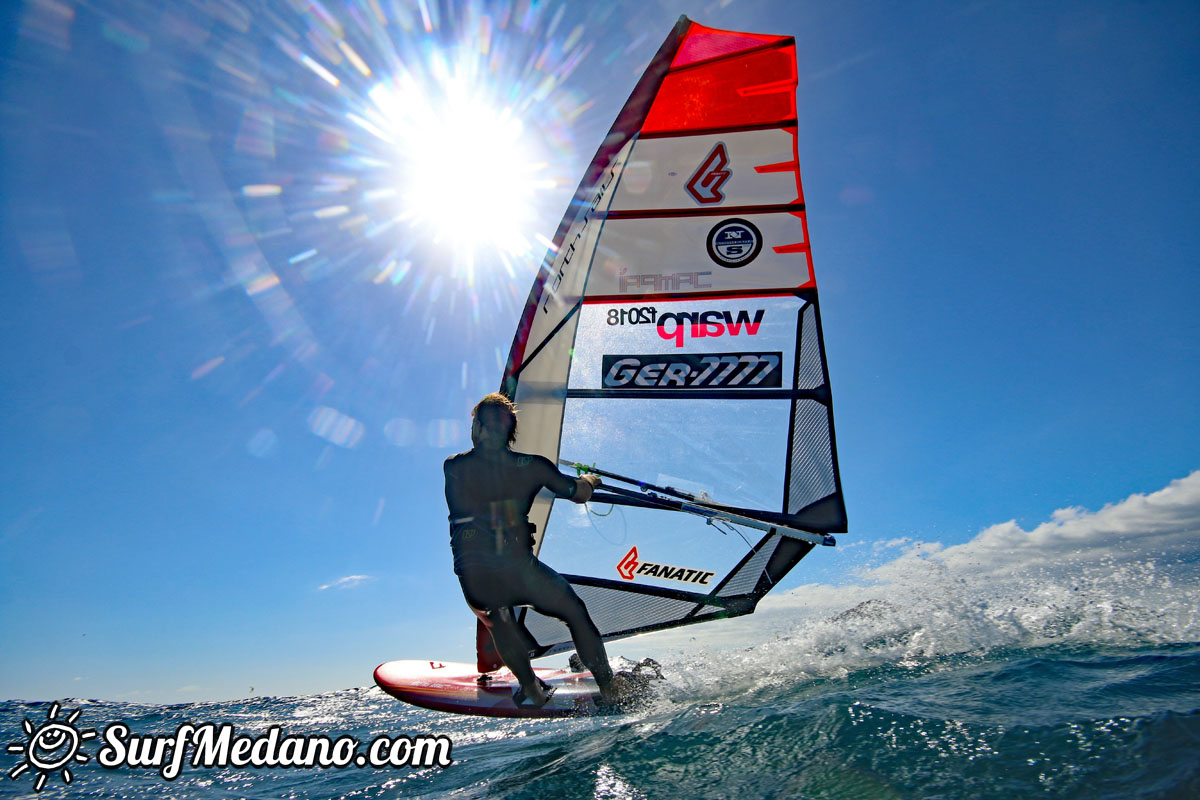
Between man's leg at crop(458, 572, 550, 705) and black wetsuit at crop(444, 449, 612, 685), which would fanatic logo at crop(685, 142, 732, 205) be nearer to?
black wetsuit at crop(444, 449, 612, 685)

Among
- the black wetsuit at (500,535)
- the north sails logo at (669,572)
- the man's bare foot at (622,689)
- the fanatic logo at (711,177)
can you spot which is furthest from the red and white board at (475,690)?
the fanatic logo at (711,177)

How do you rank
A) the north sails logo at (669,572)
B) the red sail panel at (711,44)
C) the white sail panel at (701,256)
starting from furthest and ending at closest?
the red sail panel at (711,44), the white sail panel at (701,256), the north sails logo at (669,572)

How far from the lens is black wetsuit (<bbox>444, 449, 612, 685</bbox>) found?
329 centimetres

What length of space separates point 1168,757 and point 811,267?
3.43 metres

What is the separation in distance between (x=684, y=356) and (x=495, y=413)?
1784 mm

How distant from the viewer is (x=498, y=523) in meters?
3.30

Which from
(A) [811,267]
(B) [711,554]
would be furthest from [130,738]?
(A) [811,267]

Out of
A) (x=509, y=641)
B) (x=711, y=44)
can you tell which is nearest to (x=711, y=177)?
(x=711, y=44)

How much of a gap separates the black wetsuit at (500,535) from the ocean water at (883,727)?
825mm

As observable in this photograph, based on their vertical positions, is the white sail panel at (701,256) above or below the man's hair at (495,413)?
above

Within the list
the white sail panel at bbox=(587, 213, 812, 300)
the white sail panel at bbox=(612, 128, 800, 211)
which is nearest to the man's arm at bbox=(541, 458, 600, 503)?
the white sail panel at bbox=(587, 213, 812, 300)

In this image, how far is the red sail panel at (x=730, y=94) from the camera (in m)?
4.51

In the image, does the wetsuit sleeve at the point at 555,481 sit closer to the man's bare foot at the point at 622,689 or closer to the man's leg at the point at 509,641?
the man's leg at the point at 509,641

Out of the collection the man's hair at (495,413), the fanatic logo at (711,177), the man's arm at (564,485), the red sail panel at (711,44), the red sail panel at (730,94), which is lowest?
the man's arm at (564,485)
